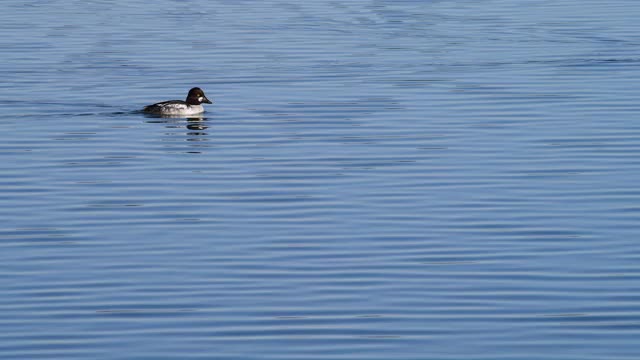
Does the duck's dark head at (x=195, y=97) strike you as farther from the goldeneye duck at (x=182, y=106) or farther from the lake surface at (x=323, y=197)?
the lake surface at (x=323, y=197)

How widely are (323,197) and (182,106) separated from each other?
8.45 metres

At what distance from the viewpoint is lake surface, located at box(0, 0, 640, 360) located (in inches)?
540

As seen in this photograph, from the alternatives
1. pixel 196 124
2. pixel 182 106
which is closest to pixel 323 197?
pixel 196 124

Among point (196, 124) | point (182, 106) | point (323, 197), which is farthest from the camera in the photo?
point (182, 106)

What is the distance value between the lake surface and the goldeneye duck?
0.26 metres

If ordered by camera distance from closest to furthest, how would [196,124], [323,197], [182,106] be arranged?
1. [323,197]
2. [196,124]
3. [182,106]

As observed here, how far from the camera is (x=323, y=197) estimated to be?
19609 millimetres

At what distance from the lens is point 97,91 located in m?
29.7

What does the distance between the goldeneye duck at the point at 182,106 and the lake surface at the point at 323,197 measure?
0.26 metres

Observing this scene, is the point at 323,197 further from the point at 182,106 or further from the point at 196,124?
the point at 182,106

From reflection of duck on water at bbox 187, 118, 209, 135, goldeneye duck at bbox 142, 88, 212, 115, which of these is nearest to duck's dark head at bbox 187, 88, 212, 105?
goldeneye duck at bbox 142, 88, 212, 115

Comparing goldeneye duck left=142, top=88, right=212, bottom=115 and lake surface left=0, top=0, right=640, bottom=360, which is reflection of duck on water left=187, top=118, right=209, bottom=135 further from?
goldeneye duck left=142, top=88, right=212, bottom=115

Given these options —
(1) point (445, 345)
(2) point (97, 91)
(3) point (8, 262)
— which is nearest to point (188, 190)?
(3) point (8, 262)

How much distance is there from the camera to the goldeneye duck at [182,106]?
2728 centimetres
